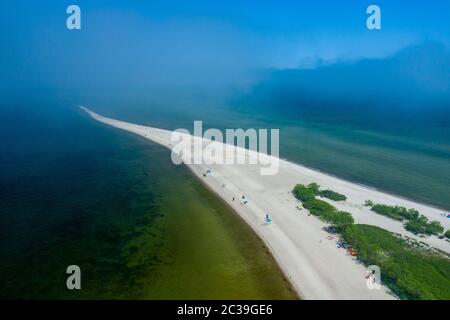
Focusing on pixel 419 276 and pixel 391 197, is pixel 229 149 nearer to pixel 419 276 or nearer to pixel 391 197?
pixel 391 197

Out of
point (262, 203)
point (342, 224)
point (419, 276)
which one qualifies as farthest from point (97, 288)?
point (419, 276)

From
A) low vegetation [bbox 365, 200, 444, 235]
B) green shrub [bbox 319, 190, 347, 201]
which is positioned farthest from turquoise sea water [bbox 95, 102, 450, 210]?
green shrub [bbox 319, 190, 347, 201]

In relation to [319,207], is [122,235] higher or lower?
lower

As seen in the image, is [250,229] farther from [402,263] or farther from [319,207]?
[402,263]

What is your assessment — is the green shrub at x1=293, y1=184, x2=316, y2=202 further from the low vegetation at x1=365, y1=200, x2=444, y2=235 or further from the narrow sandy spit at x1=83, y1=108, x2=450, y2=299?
the low vegetation at x1=365, y1=200, x2=444, y2=235

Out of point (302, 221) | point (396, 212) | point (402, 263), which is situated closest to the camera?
point (402, 263)

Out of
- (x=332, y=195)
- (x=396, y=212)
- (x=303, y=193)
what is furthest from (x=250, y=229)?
(x=396, y=212)
